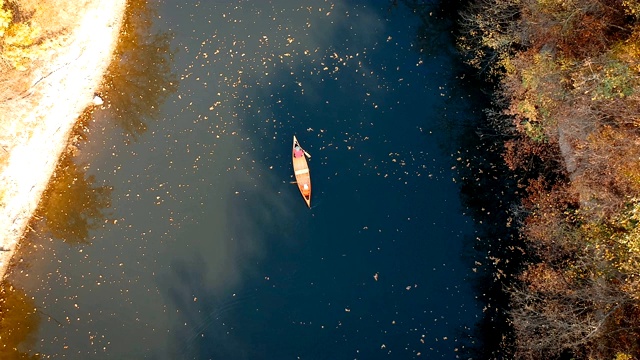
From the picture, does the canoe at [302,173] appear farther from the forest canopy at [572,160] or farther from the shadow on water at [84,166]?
the forest canopy at [572,160]

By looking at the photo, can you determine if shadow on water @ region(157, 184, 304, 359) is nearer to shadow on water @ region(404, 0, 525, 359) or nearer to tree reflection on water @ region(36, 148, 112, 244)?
tree reflection on water @ region(36, 148, 112, 244)

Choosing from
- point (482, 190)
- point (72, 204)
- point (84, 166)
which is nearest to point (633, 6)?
point (482, 190)

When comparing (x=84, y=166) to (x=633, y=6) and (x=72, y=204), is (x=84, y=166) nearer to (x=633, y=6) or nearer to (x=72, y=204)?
(x=72, y=204)

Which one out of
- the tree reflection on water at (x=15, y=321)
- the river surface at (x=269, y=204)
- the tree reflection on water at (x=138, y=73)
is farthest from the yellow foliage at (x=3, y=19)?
the tree reflection on water at (x=15, y=321)

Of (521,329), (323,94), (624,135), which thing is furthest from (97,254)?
(624,135)

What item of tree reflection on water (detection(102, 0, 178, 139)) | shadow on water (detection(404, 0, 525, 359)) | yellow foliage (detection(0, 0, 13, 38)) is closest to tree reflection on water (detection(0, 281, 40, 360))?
tree reflection on water (detection(102, 0, 178, 139))

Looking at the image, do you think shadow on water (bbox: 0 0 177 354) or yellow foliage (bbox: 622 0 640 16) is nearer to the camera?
yellow foliage (bbox: 622 0 640 16)

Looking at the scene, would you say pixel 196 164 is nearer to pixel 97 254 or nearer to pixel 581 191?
pixel 97 254
